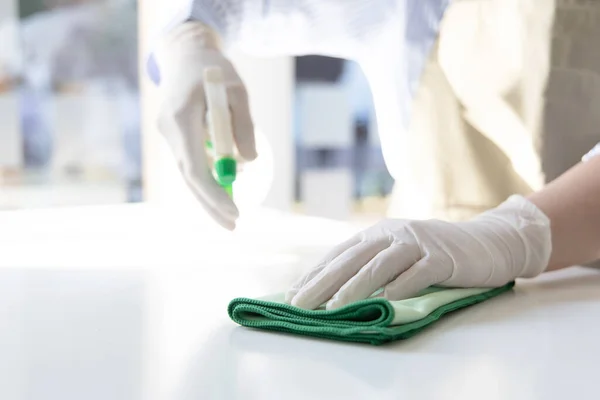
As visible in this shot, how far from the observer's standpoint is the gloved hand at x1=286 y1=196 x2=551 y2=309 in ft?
2.23

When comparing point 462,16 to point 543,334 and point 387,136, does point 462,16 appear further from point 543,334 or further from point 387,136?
point 543,334

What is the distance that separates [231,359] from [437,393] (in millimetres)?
172

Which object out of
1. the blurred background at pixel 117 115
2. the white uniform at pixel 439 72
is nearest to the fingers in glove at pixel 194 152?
the white uniform at pixel 439 72

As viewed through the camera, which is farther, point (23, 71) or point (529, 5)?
point (23, 71)

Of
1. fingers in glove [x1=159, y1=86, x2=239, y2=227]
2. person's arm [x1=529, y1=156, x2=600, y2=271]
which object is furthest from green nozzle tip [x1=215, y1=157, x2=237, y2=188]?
person's arm [x1=529, y1=156, x2=600, y2=271]

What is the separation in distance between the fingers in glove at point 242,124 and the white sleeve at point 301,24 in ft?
0.93

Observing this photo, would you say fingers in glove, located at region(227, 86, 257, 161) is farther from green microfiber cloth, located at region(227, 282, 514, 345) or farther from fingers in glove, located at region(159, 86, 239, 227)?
green microfiber cloth, located at region(227, 282, 514, 345)

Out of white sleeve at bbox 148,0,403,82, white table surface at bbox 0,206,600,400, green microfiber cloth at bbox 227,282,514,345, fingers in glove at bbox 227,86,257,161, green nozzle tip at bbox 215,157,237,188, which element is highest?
white sleeve at bbox 148,0,403,82

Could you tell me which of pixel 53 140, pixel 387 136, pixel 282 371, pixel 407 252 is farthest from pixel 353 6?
pixel 53 140

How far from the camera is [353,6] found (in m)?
1.39

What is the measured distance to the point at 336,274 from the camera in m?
0.69

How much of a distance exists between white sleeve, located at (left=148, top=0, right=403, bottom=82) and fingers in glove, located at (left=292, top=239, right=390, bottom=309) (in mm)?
750

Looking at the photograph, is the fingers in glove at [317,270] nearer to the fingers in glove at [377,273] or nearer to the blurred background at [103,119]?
the fingers in glove at [377,273]

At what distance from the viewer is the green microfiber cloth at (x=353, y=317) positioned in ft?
1.92
